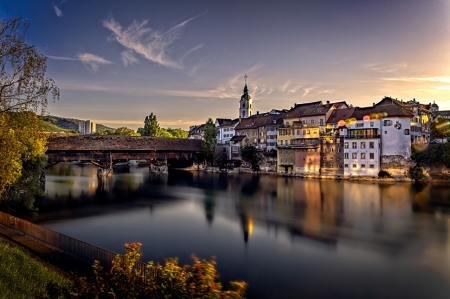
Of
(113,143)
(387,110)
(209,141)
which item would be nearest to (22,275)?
(113,143)

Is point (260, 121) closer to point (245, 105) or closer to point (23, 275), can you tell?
point (245, 105)

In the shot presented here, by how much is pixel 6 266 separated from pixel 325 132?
40.7 m

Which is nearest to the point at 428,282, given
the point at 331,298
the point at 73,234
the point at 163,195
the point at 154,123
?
the point at 331,298

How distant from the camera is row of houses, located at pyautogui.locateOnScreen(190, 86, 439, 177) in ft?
122

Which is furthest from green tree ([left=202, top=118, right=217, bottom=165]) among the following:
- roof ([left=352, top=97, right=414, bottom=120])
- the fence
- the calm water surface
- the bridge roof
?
the fence

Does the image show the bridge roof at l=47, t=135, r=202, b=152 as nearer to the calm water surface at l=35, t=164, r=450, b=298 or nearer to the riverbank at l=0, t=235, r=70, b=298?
the calm water surface at l=35, t=164, r=450, b=298

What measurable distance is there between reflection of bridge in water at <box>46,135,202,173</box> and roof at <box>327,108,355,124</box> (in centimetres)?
2376

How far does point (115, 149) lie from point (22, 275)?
3830 centimetres

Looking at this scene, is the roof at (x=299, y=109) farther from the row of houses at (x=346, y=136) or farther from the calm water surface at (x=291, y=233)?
the calm water surface at (x=291, y=233)

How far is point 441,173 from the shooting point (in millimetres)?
35094

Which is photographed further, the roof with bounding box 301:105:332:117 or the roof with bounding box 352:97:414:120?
the roof with bounding box 301:105:332:117

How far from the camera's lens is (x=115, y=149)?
143 ft

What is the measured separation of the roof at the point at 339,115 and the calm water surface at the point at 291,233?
50.5 ft

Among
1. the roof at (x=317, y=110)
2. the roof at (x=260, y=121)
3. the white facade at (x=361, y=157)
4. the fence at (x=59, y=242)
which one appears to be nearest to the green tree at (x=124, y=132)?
the roof at (x=260, y=121)
